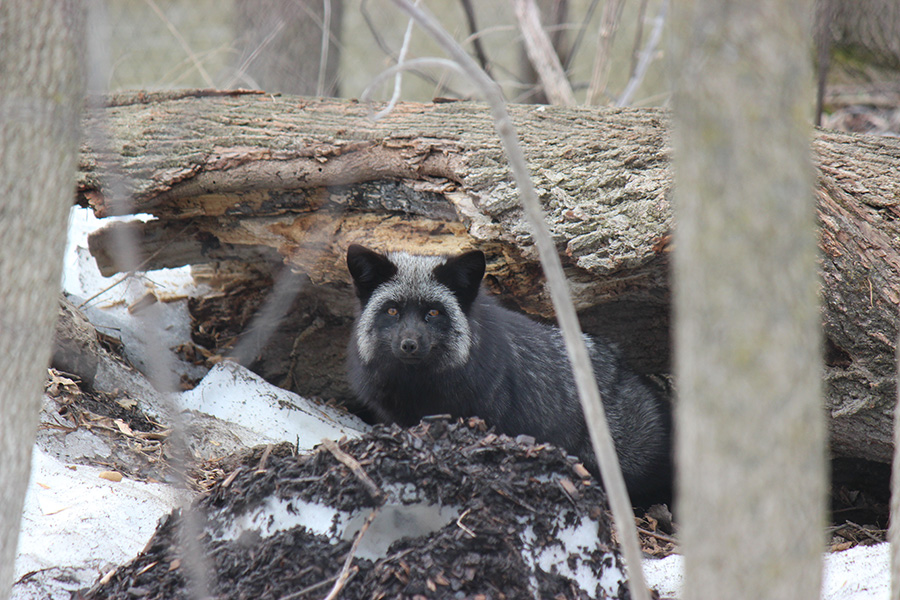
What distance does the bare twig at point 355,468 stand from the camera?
2.66m

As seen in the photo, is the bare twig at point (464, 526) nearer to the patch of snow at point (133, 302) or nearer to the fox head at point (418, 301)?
the fox head at point (418, 301)

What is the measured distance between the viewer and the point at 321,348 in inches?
230

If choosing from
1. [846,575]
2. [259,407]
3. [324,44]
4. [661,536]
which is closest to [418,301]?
[259,407]

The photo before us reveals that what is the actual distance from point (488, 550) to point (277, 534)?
760mm

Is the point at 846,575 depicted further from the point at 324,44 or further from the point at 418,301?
the point at 324,44

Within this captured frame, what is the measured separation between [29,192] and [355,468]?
4.75 feet

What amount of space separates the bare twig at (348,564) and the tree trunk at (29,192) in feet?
3.03

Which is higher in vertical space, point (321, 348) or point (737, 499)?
point (737, 499)

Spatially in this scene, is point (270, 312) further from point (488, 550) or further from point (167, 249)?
point (488, 550)

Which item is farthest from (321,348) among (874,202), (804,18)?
(804,18)

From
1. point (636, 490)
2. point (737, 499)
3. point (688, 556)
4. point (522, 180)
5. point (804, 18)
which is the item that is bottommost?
point (636, 490)

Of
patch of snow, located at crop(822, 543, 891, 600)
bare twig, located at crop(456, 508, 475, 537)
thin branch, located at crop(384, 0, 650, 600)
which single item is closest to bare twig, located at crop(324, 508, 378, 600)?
bare twig, located at crop(456, 508, 475, 537)

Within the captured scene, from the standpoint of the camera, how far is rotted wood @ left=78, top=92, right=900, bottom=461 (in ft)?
12.3

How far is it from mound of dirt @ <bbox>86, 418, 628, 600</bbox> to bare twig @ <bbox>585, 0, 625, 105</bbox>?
5565 mm
